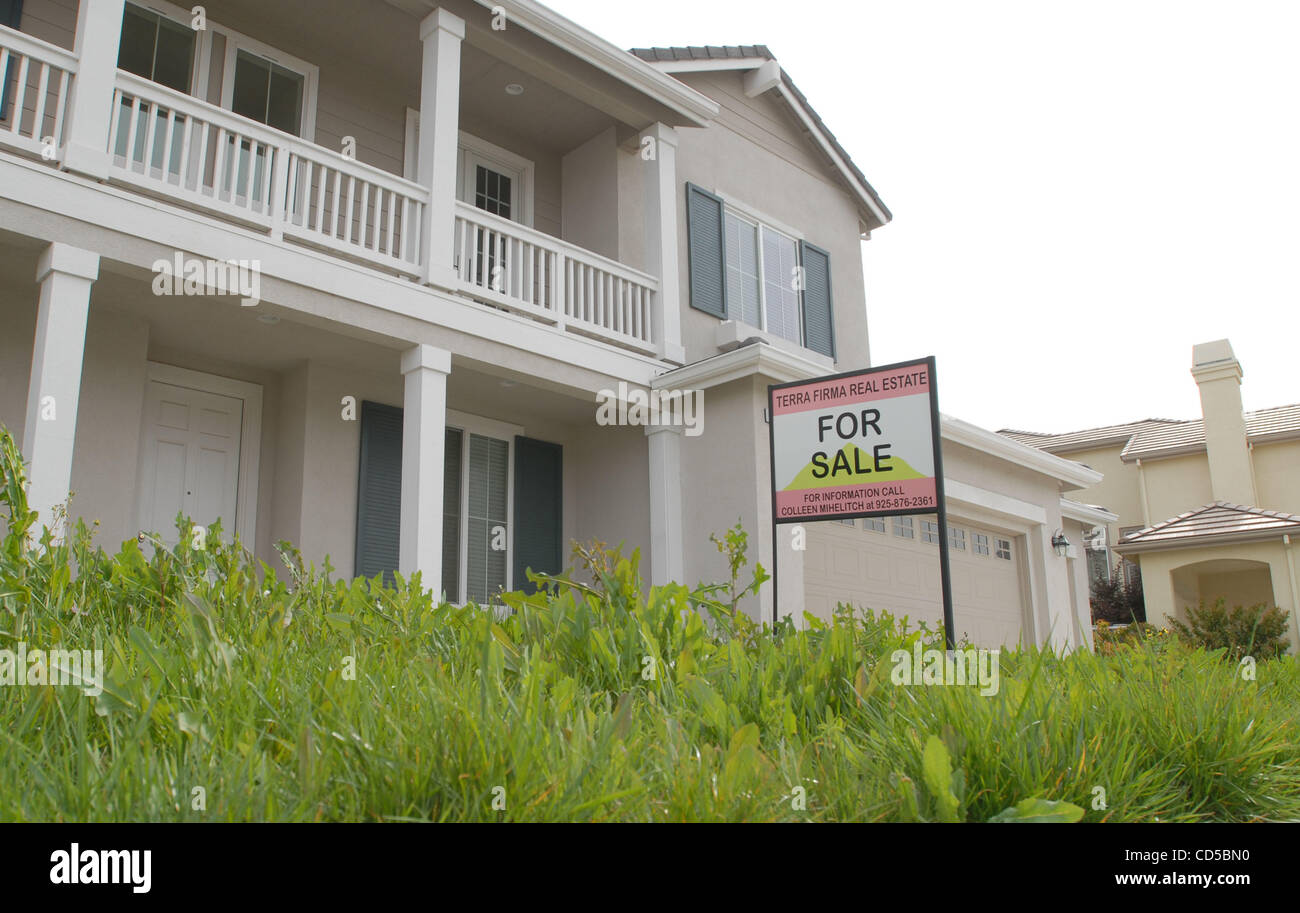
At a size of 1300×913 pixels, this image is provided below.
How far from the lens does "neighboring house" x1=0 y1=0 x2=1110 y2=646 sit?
Result: 7242mm

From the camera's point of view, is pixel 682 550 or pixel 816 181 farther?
pixel 816 181

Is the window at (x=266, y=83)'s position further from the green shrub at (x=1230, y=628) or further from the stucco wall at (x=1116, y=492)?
the stucco wall at (x=1116, y=492)

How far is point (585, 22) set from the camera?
962 cm

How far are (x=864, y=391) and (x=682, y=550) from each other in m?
4.79

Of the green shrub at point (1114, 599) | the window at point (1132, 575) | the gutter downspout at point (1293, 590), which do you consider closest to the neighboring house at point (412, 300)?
the gutter downspout at point (1293, 590)

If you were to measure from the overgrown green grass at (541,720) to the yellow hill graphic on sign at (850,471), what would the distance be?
4.52ft

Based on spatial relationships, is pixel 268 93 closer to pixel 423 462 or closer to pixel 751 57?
pixel 423 462

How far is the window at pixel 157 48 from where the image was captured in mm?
8734

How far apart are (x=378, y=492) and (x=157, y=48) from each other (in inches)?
179

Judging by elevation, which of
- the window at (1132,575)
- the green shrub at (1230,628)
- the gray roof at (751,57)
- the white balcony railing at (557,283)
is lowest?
the green shrub at (1230,628)

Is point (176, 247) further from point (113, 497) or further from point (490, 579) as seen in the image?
point (490, 579)

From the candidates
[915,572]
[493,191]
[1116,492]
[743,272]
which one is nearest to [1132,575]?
[1116,492]

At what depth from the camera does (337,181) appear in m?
8.38
